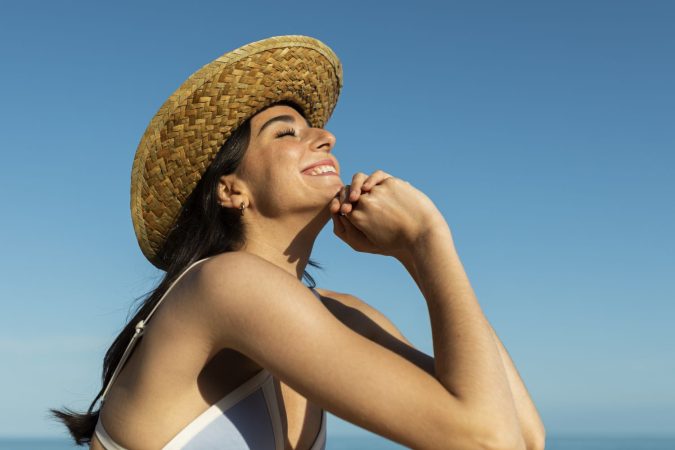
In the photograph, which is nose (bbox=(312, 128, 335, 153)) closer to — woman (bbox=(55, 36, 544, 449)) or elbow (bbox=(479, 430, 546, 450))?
woman (bbox=(55, 36, 544, 449))

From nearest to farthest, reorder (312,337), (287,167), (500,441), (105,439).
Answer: (500,441)
(312,337)
(105,439)
(287,167)

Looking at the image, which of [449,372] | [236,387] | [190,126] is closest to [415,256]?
[449,372]

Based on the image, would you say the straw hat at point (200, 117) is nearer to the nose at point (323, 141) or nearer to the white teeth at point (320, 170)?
the nose at point (323, 141)

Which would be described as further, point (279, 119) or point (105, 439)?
point (279, 119)

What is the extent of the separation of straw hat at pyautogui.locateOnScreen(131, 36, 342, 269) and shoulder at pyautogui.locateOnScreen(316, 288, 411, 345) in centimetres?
87

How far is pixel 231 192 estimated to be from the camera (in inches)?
146

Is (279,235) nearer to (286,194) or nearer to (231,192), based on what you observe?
(286,194)

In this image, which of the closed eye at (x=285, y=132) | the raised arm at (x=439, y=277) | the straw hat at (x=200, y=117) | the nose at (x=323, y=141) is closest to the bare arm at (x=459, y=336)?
the raised arm at (x=439, y=277)

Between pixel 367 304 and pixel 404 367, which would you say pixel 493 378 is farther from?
pixel 367 304

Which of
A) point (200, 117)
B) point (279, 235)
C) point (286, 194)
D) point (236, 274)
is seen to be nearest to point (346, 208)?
point (286, 194)

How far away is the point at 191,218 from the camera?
3.86 metres

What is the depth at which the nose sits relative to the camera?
366 cm

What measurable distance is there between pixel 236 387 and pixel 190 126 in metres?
1.26

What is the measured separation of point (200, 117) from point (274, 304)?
131cm
